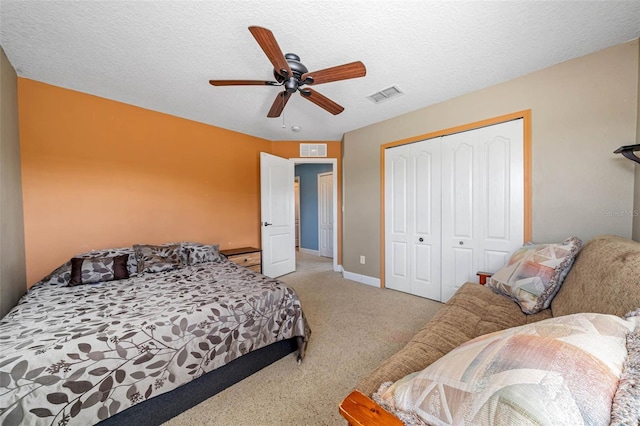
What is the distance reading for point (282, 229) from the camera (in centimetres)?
413

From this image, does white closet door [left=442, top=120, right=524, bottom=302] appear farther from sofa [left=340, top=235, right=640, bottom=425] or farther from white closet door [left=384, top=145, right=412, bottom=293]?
sofa [left=340, top=235, right=640, bottom=425]

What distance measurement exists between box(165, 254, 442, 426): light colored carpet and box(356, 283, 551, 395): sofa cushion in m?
0.64

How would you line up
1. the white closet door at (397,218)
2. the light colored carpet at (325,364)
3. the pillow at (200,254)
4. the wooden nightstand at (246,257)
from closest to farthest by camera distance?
the light colored carpet at (325,364) → the pillow at (200,254) → the white closet door at (397,218) → the wooden nightstand at (246,257)

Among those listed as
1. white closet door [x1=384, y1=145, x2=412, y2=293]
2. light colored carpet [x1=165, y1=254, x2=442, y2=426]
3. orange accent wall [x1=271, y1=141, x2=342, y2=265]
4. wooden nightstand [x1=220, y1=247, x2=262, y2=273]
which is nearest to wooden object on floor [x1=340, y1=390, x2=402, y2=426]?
light colored carpet [x1=165, y1=254, x2=442, y2=426]

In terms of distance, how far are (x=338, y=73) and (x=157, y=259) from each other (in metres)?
2.52

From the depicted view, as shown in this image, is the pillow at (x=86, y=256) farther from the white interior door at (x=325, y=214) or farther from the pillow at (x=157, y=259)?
the white interior door at (x=325, y=214)

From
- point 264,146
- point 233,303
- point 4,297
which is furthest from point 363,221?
point 4,297

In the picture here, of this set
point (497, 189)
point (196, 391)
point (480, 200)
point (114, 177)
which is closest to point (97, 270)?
point (114, 177)

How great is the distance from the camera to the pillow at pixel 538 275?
153cm

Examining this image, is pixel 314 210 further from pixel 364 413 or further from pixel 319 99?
pixel 364 413

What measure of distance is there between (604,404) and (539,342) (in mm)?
143

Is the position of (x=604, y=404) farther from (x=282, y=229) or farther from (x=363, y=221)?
(x=282, y=229)

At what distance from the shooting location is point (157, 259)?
2.40m

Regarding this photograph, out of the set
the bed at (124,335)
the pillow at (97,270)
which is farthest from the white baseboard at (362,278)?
the pillow at (97,270)
